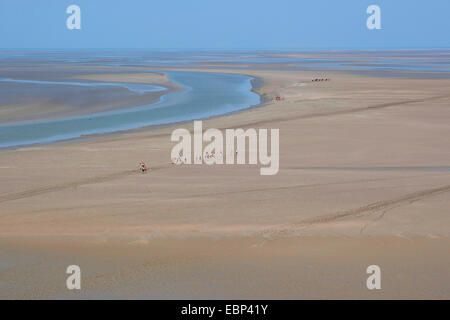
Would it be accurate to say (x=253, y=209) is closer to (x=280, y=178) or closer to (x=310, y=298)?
(x=280, y=178)

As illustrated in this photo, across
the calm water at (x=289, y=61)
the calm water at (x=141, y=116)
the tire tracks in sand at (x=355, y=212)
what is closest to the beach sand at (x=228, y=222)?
the tire tracks in sand at (x=355, y=212)

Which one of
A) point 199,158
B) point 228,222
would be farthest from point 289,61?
point 228,222

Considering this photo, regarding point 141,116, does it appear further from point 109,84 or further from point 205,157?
point 109,84

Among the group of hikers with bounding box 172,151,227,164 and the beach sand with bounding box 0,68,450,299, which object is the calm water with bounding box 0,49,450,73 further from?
the beach sand with bounding box 0,68,450,299

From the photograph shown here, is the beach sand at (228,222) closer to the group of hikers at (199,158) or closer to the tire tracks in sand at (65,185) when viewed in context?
the tire tracks in sand at (65,185)
